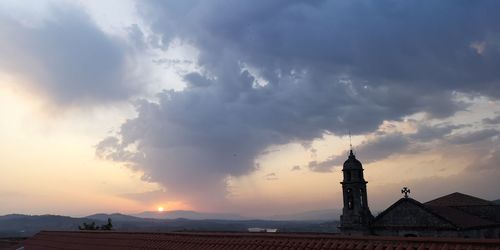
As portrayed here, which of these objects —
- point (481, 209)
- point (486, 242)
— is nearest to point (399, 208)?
point (481, 209)

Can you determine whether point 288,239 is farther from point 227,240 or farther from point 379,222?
point 379,222

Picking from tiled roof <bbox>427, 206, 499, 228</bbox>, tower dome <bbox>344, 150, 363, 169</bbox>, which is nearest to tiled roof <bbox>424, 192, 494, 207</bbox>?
Answer: tiled roof <bbox>427, 206, 499, 228</bbox>

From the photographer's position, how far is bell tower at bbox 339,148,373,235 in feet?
→ 112

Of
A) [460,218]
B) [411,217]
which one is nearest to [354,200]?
[411,217]

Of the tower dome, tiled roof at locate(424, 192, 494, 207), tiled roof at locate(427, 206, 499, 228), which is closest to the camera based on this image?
tiled roof at locate(427, 206, 499, 228)

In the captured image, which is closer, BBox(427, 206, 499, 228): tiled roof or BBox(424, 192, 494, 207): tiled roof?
BBox(427, 206, 499, 228): tiled roof

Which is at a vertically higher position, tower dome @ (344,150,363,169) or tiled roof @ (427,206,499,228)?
tower dome @ (344,150,363,169)

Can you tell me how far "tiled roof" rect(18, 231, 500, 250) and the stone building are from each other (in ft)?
58.9

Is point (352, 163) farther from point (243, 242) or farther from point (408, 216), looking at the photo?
point (243, 242)

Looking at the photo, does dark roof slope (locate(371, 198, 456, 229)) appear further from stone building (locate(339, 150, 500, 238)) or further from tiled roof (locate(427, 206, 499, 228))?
tiled roof (locate(427, 206, 499, 228))

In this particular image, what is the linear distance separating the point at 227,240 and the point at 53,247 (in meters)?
Answer: 12.9

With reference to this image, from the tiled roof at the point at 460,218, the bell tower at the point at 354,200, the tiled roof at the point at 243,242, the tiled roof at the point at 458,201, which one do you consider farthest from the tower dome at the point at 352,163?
the tiled roof at the point at 243,242

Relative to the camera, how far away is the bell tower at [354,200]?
112 feet

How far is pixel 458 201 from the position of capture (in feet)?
129
